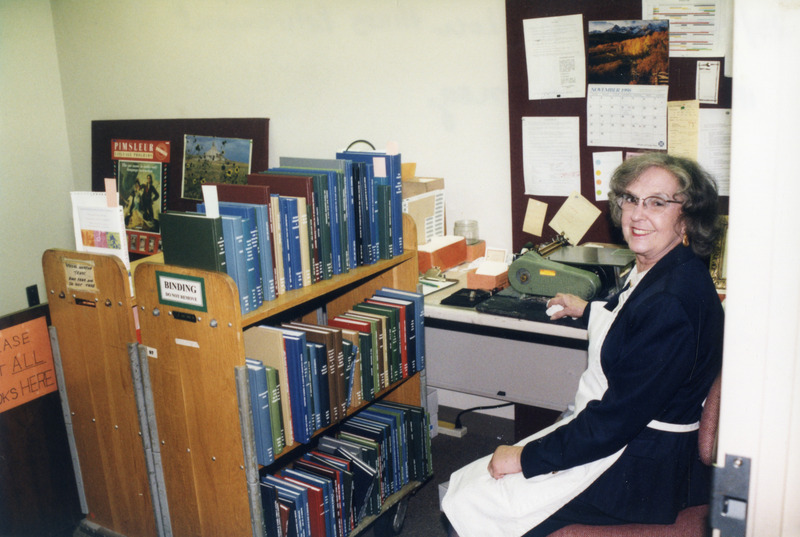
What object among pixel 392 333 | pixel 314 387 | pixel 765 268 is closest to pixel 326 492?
pixel 314 387

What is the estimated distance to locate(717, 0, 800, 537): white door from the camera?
625 mm

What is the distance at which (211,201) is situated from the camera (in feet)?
5.77

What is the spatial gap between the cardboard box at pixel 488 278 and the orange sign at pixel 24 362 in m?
1.51

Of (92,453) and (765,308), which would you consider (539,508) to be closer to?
(765,308)

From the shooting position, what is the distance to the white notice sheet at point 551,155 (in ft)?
9.01

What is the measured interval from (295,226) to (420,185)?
1.00 meters

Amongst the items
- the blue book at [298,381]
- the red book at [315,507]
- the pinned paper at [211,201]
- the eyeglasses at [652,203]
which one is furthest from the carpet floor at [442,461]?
the eyeglasses at [652,203]

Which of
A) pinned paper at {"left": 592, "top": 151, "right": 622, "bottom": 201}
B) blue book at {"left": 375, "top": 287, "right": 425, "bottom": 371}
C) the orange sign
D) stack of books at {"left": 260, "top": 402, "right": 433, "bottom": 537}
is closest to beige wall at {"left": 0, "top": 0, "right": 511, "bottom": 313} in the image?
pinned paper at {"left": 592, "top": 151, "right": 622, "bottom": 201}

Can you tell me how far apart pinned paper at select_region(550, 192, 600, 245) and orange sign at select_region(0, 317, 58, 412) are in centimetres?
201

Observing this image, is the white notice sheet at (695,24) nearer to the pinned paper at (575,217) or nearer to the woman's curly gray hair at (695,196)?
the pinned paper at (575,217)

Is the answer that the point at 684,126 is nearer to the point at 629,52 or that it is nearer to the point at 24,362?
the point at 629,52

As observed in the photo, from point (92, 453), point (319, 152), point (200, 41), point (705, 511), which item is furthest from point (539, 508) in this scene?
point (200, 41)

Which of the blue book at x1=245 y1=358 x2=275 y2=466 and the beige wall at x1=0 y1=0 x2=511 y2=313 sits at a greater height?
the beige wall at x1=0 y1=0 x2=511 y2=313

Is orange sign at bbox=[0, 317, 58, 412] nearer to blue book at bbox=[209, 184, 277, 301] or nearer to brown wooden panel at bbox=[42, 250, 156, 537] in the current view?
brown wooden panel at bbox=[42, 250, 156, 537]
